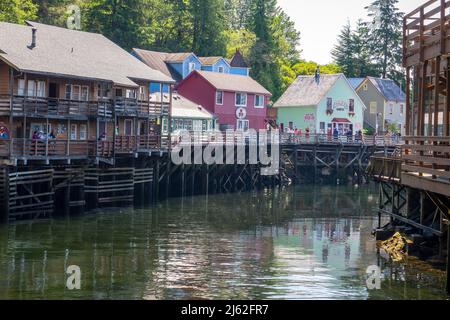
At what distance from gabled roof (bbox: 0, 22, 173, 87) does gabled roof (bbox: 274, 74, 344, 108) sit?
99.3 feet

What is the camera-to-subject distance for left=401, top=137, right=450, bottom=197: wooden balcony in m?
23.1

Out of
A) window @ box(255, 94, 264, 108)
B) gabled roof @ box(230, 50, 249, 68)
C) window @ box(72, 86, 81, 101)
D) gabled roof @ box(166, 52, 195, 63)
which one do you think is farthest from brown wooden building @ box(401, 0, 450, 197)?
gabled roof @ box(230, 50, 249, 68)

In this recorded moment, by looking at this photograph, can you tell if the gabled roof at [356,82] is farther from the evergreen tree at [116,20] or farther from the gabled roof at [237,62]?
the evergreen tree at [116,20]

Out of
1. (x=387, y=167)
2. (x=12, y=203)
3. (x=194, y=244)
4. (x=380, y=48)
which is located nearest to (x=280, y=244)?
(x=194, y=244)

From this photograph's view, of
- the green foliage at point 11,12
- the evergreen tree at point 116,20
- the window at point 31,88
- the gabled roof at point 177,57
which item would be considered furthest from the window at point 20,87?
the evergreen tree at point 116,20

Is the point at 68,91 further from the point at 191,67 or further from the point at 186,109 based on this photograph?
the point at 191,67

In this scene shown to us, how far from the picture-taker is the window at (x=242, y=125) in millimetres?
77750

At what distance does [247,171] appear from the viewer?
2539 inches

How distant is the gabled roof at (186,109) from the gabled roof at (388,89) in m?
30.4

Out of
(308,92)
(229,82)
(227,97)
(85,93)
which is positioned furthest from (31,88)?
(308,92)

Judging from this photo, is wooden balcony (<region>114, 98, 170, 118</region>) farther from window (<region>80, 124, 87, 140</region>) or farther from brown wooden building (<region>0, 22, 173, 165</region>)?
window (<region>80, 124, 87, 140</region>)

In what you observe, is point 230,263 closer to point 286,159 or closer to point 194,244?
point 194,244

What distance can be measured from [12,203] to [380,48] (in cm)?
8065
